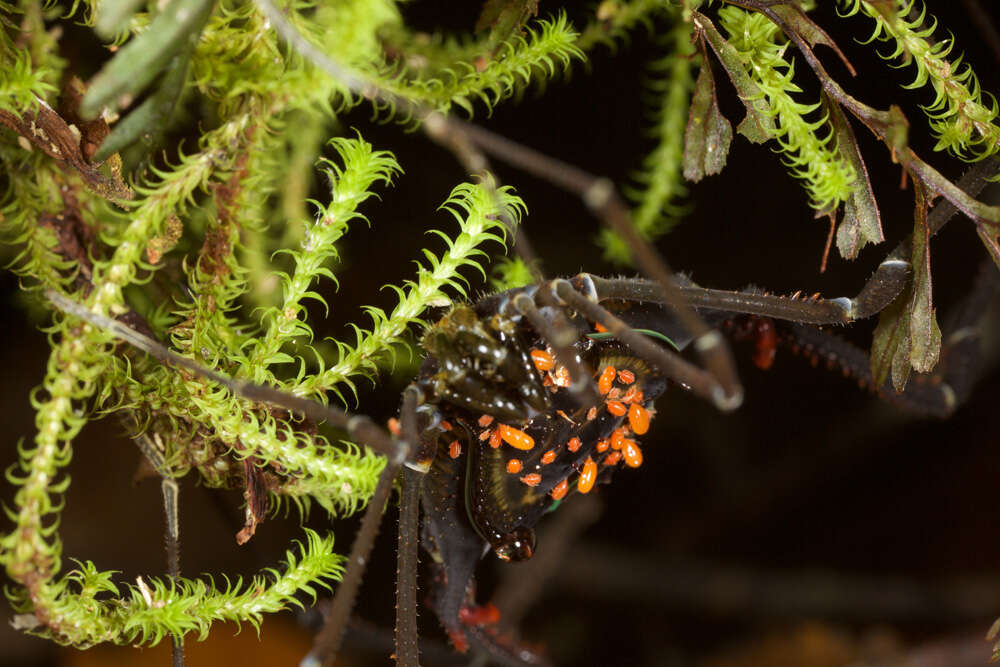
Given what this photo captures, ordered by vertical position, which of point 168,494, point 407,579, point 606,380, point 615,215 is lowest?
point 168,494

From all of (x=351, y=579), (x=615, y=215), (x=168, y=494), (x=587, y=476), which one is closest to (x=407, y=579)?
(x=351, y=579)

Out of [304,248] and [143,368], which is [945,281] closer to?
[304,248]

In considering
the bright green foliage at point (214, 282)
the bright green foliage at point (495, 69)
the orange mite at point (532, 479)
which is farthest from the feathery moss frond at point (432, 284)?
the orange mite at point (532, 479)

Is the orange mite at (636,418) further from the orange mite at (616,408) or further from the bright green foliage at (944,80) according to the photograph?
the bright green foliage at (944,80)

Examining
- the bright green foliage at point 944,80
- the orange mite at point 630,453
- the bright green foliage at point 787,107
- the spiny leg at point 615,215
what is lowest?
the orange mite at point 630,453

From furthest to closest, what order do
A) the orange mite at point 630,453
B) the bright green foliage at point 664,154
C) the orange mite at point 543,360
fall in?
the bright green foliage at point 664,154 → the orange mite at point 630,453 → the orange mite at point 543,360

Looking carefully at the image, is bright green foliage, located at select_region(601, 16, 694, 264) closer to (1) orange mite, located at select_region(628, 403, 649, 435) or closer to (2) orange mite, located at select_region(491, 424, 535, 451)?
(1) orange mite, located at select_region(628, 403, 649, 435)

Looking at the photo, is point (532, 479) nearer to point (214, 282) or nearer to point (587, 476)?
point (587, 476)
